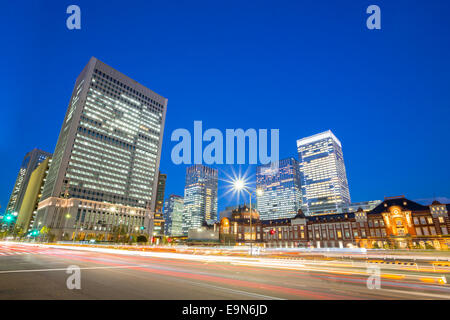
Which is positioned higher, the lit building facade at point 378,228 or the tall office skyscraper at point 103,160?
the tall office skyscraper at point 103,160

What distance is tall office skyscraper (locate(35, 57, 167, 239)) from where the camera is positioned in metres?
125

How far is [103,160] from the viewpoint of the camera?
141 meters

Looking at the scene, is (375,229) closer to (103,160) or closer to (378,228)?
(378,228)

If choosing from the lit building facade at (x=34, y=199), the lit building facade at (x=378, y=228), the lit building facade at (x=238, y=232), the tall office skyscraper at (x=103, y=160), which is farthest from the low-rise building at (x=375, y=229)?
the lit building facade at (x=34, y=199)

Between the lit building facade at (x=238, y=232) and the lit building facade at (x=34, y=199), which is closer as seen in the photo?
the lit building facade at (x=238, y=232)

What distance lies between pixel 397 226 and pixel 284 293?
85291 millimetres

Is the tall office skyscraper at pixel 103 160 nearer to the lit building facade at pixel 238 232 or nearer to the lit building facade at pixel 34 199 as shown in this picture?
the lit building facade at pixel 34 199

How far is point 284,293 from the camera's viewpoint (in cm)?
964

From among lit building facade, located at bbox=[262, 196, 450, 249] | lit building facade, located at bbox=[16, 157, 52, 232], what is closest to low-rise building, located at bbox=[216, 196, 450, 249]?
lit building facade, located at bbox=[262, 196, 450, 249]

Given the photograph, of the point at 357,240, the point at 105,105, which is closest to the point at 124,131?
the point at 105,105

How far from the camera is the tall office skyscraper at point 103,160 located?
410 feet

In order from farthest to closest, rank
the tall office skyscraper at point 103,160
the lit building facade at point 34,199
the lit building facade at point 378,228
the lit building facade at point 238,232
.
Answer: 1. the lit building facade at point 34,199
2. the tall office skyscraper at point 103,160
3. the lit building facade at point 238,232
4. the lit building facade at point 378,228

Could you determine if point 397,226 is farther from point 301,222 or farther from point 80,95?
point 80,95

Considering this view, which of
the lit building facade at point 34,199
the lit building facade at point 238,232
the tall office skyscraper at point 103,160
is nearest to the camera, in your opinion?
the lit building facade at point 238,232
